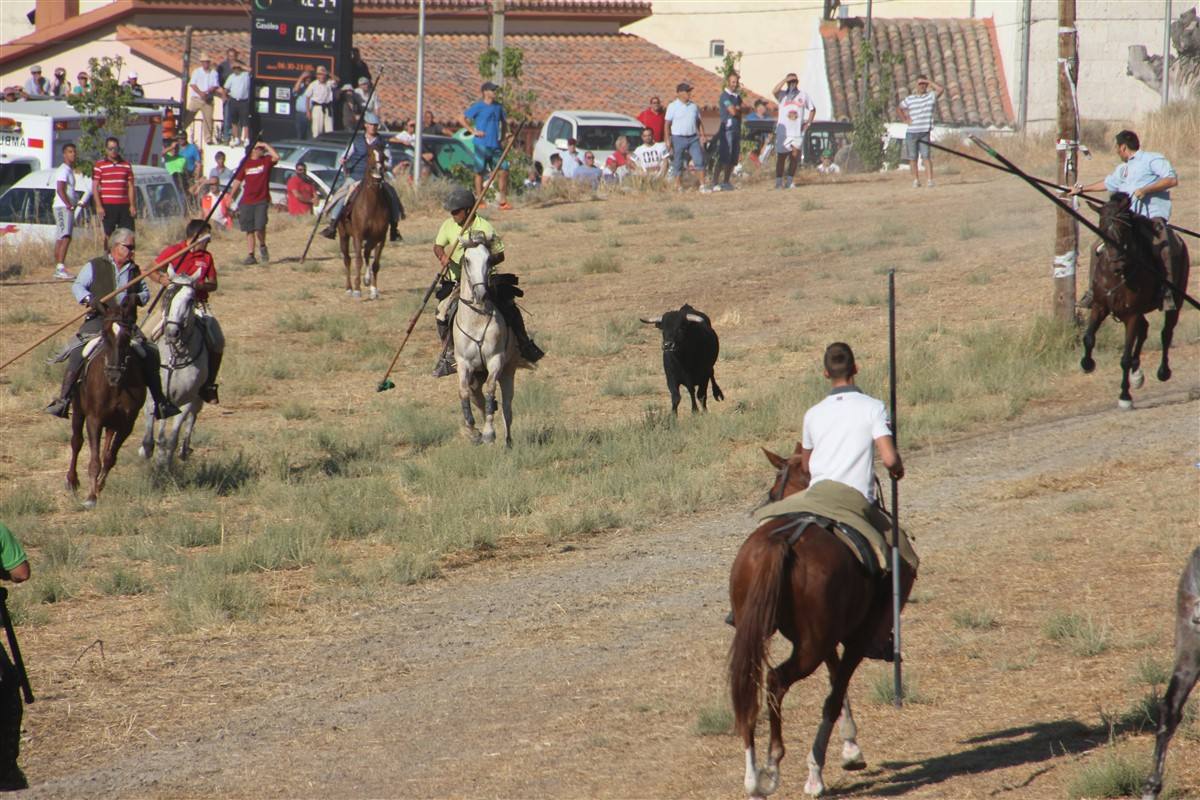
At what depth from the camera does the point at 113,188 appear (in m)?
25.2

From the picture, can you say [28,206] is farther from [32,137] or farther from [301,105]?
[301,105]

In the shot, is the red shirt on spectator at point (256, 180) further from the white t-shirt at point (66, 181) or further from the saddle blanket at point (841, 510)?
the saddle blanket at point (841, 510)

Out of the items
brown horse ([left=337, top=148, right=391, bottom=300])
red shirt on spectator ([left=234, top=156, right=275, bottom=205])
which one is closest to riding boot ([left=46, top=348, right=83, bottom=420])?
brown horse ([left=337, top=148, right=391, bottom=300])

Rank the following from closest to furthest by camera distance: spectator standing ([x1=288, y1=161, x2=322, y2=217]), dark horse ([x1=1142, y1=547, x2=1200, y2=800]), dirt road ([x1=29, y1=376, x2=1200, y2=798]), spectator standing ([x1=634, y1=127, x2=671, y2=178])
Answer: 1. dark horse ([x1=1142, y1=547, x2=1200, y2=800])
2. dirt road ([x1=29, y1=376, x2=1200, y2=798])
3. spectator standing ([x1=288, y1=161, x2=322, y2=217])
4. spectator standing ([x1=634, y1=127, x2=671, y2=178])

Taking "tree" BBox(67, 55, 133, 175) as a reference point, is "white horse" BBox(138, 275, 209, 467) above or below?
below

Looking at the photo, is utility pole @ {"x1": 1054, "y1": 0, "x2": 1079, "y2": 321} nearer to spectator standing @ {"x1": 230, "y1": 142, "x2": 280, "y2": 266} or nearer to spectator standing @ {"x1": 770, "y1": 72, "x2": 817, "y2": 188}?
spectator standing @ {"x1": 230, "y1": 142, "x2": 280, "y2": 266}

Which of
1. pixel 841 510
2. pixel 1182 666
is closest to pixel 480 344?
pixel 841 510

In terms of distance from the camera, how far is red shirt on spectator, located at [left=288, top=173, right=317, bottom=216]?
34.1 m

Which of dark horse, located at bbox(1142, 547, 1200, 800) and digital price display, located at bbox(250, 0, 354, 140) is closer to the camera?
dark horse, located at bbox(1142, 547, 1200, 800)

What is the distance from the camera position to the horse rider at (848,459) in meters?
7.68

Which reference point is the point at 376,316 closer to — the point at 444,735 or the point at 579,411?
the point at 579,411

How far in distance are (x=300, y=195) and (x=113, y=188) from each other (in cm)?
936

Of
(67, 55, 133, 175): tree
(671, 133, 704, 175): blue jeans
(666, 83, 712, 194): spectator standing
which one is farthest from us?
(671, 133, 704, 175): blue jeans

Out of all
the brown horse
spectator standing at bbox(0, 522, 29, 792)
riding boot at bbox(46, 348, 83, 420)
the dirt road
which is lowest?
the dirt road
